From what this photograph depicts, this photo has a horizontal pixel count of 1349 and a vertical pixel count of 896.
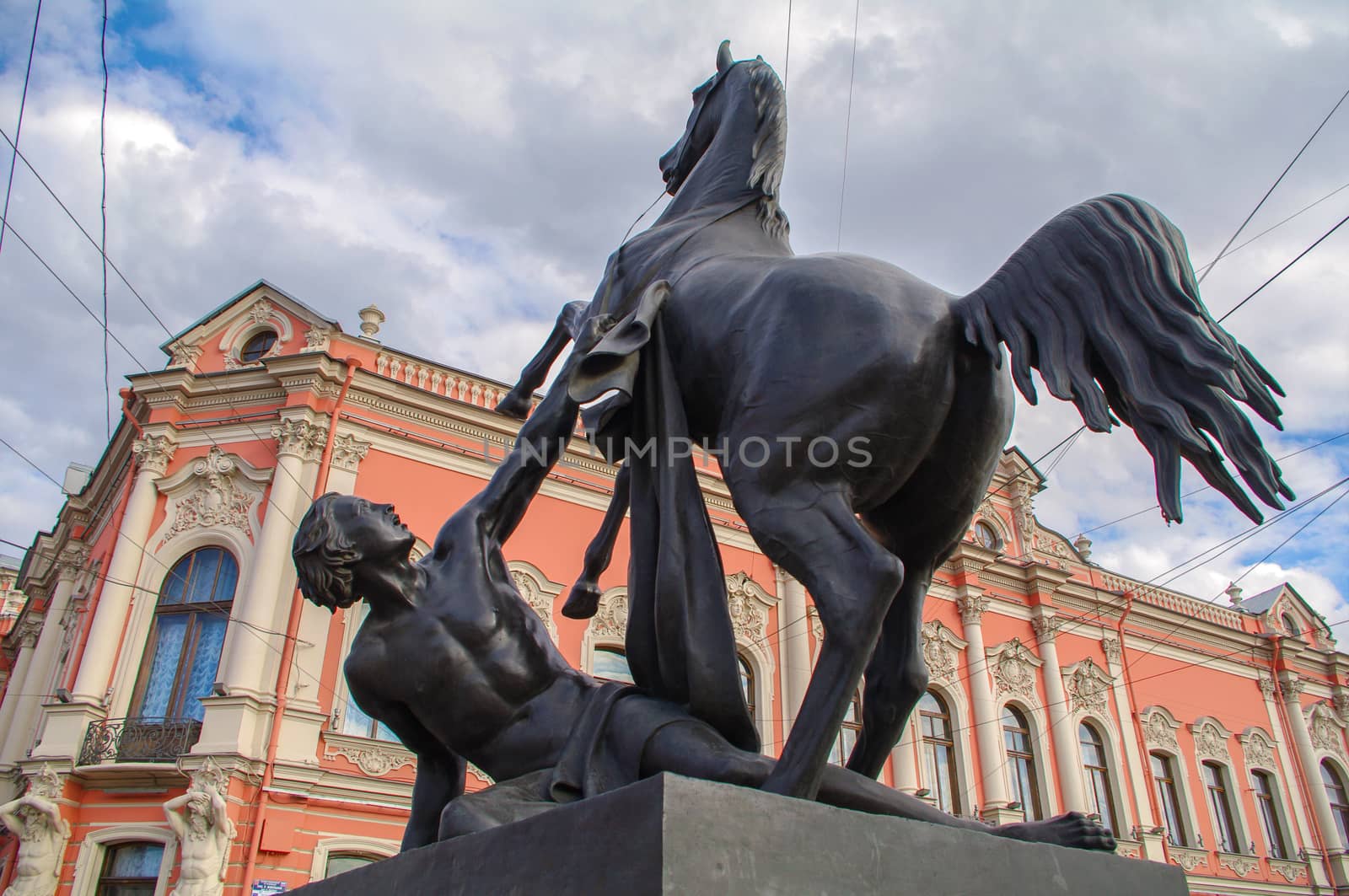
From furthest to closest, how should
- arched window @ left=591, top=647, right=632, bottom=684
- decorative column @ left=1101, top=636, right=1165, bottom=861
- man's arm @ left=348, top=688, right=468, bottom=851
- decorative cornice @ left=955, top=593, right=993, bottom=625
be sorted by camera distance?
decorative cornice @ left=955, top=593, right=993, bottom=625 → decorative column @ left=1101, top=636, right=1165, bottom=861 → arched window @ left=591, top=647, right=632, bottom=684 → man's arm @ left=348, top=688, right=468, bottom=851

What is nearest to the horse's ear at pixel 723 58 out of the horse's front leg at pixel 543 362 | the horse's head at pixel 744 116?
the horse's head at pixel 744 116

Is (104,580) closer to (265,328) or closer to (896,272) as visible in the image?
(265,328)

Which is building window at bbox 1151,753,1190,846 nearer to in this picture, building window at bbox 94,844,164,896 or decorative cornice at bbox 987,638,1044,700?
decorative cornice at bbox 987,638,1044,700

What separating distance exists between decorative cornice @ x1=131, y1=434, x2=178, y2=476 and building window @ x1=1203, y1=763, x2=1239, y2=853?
804 inches

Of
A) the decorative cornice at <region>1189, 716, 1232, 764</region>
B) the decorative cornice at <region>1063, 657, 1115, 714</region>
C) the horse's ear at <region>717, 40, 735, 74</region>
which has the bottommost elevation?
the horse's ear at <region>717, 40, 735, 74</region>

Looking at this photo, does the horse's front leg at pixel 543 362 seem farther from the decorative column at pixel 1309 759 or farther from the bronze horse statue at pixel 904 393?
the decorative column at pixel 1309 759

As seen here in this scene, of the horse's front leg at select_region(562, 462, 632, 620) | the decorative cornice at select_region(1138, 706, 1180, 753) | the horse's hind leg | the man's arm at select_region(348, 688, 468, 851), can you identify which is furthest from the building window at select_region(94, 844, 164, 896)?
the decorative cornice at select_region(1138, 706, 1180, 753)

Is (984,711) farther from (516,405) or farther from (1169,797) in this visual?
(516,405)

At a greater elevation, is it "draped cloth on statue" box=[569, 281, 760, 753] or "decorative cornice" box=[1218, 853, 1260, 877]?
"decorative cornice" box=[1218, 853, 1260, 877]

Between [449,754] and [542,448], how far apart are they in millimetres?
722

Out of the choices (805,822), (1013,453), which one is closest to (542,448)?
(805,822)

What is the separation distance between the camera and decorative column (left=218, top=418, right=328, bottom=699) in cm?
1275

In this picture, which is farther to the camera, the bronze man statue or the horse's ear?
the horse's ear

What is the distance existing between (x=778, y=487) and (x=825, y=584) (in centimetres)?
22
